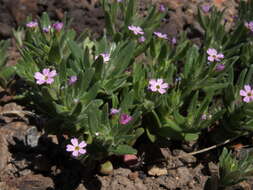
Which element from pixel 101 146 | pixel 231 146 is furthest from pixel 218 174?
pixel 101 146

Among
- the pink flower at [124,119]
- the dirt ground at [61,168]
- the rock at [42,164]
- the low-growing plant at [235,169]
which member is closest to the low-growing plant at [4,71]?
the dirt ground at [61,168]

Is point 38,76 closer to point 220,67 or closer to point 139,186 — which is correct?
point 139,186

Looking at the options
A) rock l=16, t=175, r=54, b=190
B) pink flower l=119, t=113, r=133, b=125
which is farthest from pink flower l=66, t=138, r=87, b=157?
rock l=16, t=175, r=54, b=190

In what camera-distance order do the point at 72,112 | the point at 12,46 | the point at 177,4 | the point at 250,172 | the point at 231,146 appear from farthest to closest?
the point at 177,4
the point at 12,46
the point at 231,146
the point at 250,172
the point at 72,112

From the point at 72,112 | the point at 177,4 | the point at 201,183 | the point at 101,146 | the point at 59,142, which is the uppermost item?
the point at 177,4

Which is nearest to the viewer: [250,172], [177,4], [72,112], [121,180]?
[72,112]

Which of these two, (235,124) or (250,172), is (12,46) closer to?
(235,124)

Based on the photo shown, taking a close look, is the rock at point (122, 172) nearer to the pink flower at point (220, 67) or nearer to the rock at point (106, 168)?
the rock at point (106, 168)

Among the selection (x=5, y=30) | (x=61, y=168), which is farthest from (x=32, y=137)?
(x=5, y=30)
